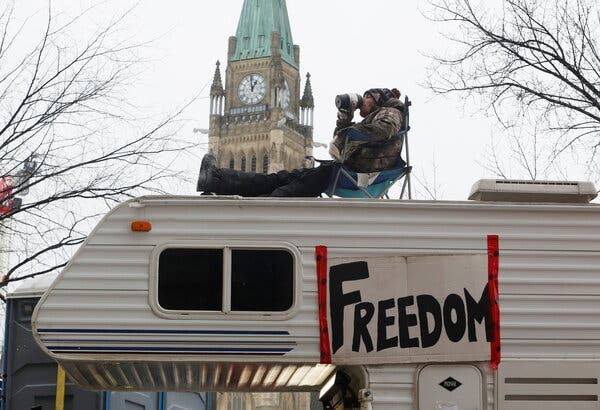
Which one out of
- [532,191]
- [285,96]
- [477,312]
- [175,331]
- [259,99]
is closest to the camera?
[175,331]

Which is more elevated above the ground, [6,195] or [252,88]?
[252,88]

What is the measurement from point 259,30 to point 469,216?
109 m

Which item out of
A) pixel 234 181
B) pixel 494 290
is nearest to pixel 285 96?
pixel 234 181

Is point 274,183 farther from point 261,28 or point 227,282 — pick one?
point 261,28

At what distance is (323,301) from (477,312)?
38.0 inches

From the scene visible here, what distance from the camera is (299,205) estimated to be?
6.87m

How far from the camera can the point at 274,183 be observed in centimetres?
767

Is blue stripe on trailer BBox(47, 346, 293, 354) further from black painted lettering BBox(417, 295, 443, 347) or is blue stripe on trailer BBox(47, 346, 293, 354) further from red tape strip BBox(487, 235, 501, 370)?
red tape strip BBox(487, 235, 501, 370)

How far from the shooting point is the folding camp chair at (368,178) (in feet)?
26.6

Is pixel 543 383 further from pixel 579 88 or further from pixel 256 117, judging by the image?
pixel 256 117

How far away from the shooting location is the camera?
27.7 feet

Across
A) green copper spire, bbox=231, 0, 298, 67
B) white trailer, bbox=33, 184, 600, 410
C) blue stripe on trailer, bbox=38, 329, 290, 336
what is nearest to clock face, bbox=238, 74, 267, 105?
green copper spire, bbox=231, 0, 298, 67

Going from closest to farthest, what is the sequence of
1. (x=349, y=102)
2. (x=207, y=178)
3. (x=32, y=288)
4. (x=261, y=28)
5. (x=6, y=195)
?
(x=207, y=178) → (x=349, y=102) → (x=32, y=288) → (x=6, y=195) → (x=261, y=28)

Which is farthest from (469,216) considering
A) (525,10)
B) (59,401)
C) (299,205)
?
(525,10)
